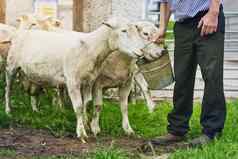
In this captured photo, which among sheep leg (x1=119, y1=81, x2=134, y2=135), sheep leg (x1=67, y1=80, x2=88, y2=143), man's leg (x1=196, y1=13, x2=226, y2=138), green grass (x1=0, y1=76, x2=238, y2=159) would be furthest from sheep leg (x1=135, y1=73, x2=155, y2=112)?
man's leg (x1=196, y1=13, x2=226, y2=138)

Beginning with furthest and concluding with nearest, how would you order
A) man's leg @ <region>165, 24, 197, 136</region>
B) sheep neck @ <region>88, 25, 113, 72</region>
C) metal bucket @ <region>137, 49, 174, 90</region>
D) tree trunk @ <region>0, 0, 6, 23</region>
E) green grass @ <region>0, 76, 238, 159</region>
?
tree trunk @ <region>0, 0, 6, 23</region>
metal bucket @ <region>137, 49, 174, 90</region>
sheep neck @ <region>88, 25, 113, 72</region>
man's leg @ <region>165, 24, 197, 136</region>
green grass @ <region>0, 76, 238, 159</region>

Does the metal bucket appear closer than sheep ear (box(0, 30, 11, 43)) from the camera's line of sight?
No

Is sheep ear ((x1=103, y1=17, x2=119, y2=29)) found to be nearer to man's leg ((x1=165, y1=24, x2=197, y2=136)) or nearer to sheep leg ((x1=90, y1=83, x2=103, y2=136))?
man's leg ((x1=165, y1=24, x2=197, y2=136))

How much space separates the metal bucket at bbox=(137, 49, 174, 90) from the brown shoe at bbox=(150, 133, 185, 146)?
2.33 m

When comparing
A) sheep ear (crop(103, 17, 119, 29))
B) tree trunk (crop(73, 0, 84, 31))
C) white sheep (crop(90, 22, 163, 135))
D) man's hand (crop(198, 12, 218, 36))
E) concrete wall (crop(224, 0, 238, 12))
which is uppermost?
man's hand (crop(198, 12, 218, 36))

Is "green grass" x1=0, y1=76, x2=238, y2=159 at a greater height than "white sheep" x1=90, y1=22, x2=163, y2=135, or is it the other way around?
"white sheep" x1=90, y1=22, x2=163, y2=135

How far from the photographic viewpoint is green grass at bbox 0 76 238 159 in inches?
252

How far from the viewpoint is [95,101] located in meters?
8.03

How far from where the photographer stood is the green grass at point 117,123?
6.40 meters

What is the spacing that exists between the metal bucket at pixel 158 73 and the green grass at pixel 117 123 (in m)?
0.29

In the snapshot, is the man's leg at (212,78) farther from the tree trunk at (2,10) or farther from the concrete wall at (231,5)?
the concrete wall at (231,5)

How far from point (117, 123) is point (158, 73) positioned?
5.65ft

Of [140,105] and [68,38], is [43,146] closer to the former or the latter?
[68,38]

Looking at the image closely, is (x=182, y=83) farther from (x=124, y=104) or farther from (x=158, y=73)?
(x=158, y=73)
